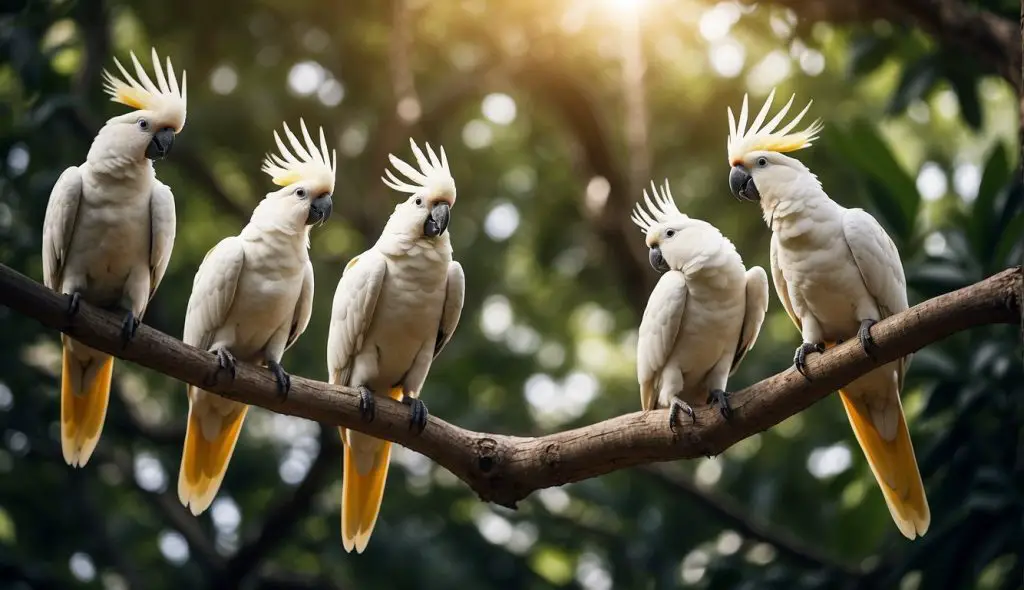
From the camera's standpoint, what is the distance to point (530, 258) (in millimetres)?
10570

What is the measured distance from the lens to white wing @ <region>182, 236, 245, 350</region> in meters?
4.50

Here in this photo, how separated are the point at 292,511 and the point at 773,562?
3266mm

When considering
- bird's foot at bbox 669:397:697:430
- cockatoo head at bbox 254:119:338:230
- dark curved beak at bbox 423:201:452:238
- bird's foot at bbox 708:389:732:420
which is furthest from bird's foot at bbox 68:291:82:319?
bird's foot at bbox 708:389:732:420

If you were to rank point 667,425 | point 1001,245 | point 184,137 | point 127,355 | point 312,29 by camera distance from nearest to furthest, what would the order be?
1. point 127,355
2. point 667,425
3. point 1001,245
4. point 184,137
5. point 312,29

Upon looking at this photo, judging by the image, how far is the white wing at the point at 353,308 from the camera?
14.9 ft

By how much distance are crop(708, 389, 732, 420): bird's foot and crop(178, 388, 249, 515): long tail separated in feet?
6.65

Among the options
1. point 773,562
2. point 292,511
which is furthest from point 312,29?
point 773,562

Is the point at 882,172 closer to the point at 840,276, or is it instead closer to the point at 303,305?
the point at 840,276

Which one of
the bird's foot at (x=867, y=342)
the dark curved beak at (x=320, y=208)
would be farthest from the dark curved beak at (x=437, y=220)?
the bird's foot at (x=867, y=342)

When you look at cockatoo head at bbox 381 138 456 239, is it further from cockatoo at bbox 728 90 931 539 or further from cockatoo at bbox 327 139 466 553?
cockatoo at bbox 728 90 931 539

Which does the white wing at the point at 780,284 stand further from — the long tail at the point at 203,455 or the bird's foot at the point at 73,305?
the bird's foot at the point at 73,305

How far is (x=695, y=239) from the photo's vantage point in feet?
14.4

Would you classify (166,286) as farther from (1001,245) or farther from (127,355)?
(1001,245)

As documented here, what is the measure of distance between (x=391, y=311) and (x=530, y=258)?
605cm
